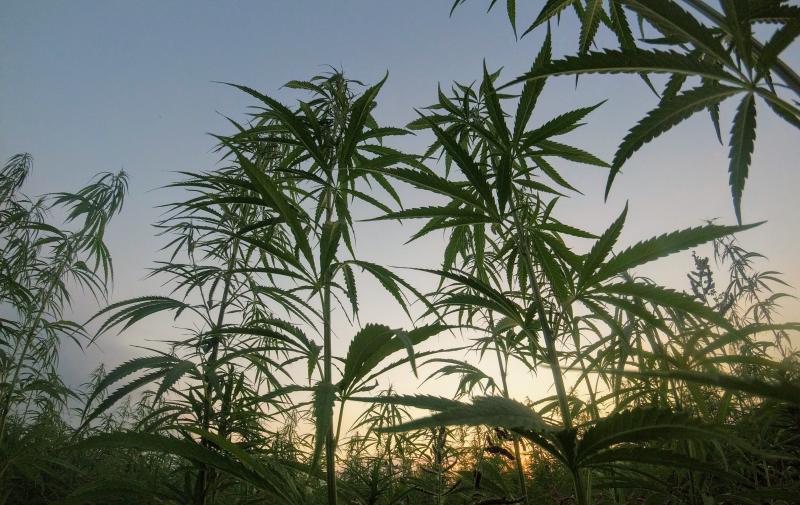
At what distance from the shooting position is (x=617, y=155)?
2.02ft

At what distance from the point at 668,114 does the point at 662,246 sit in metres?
0.26

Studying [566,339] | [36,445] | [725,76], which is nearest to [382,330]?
[725,76]

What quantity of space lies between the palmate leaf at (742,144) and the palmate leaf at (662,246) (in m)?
0.15

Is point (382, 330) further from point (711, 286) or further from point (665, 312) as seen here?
point (711, 286)

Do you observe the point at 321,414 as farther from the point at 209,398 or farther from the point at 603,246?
the point at 209,398

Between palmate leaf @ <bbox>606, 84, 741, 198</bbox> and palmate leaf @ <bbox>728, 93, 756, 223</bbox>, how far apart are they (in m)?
0.04

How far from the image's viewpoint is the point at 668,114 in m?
0.60

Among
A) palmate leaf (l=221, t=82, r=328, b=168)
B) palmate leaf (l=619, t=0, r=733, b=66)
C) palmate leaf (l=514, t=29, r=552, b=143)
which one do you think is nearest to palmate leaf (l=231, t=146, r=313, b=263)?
palmate leaf (l=221, t=82, r=328, b=168)

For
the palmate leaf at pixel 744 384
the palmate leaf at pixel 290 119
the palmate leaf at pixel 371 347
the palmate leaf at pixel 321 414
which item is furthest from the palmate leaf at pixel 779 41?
the palmate leaf at pixel 290 119

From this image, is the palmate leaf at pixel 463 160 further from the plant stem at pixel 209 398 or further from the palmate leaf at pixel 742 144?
the plant stem at pixel 209 398

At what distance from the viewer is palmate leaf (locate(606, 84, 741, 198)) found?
1.88 feet

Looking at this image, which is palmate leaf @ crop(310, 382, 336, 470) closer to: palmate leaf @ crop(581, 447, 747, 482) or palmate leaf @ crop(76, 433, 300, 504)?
palmate leaf @ crop(76, 433, 300, 504)

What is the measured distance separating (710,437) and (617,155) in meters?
0.41

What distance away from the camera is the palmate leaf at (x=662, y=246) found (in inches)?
28.8
